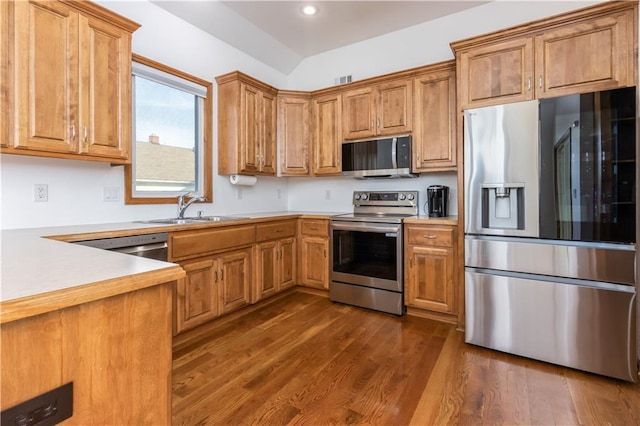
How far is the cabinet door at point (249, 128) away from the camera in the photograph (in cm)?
330

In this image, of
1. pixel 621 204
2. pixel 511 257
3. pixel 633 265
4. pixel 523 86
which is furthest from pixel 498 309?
pixel 523 86

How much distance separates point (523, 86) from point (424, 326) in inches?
80.0

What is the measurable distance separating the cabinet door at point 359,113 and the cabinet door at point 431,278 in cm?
139

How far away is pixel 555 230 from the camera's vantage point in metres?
2.11

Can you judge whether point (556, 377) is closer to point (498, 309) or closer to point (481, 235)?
point (498, 309)

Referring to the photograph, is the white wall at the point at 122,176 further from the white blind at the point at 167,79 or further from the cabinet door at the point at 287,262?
the cabinet door at the point at 287,262

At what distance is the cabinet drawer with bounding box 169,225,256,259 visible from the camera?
2.30 meters

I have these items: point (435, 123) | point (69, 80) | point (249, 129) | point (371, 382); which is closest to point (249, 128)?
point (249, 129)

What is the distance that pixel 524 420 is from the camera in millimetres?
1571

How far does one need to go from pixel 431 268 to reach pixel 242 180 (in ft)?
6.88

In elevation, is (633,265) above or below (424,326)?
above

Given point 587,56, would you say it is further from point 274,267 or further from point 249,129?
point 274,267

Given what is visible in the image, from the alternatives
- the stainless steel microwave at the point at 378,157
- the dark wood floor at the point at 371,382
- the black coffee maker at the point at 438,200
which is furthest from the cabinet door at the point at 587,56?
the dark wood floor at the point at 371,382

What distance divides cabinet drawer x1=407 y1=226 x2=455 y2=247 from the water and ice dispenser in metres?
0.39
